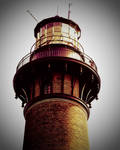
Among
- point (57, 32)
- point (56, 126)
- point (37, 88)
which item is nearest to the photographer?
point (56, 126)

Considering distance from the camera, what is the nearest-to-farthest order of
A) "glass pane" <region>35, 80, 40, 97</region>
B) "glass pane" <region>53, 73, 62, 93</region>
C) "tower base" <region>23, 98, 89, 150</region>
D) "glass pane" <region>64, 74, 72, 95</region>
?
"tower base" <region>23, 98, 89, 150</region> → "glass pane" <region>53, 73, 62, 93</region> → "glass pane" <region>64, 74, 72, 95</region> → "glass pane" <region>35, 80, 40, 97</region>

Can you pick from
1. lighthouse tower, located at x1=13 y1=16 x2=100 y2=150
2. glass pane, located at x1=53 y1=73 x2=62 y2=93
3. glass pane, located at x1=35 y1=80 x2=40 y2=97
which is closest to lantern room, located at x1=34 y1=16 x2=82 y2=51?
lighthouse tower, located at x1=13 y1=16 x2=100 y2=150

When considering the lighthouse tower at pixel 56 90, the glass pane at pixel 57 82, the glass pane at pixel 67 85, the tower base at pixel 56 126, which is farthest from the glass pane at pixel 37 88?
the glass pane at pixel 67 85

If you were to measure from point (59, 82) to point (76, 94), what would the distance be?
1.26 meters

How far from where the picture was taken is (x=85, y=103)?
20656 millimetres

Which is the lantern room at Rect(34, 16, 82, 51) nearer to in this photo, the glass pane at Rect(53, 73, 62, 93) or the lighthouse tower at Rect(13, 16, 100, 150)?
the lighthouse tower at Rect(13, 16, 100, 150)

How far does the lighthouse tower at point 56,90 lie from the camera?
60.6 feet

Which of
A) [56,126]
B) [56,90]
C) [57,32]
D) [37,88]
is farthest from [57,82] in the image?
[57,32]

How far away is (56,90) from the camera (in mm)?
20000

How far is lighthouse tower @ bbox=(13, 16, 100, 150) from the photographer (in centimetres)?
1847

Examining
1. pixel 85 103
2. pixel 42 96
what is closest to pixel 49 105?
pixel 42 96

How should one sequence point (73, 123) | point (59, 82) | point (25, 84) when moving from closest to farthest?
1. point (73, 123)
2. point (59, 82)
3. point (25, 84)

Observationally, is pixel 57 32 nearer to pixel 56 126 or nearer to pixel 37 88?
pixel 37 88

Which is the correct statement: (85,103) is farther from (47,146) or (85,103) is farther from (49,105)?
(47,146)
